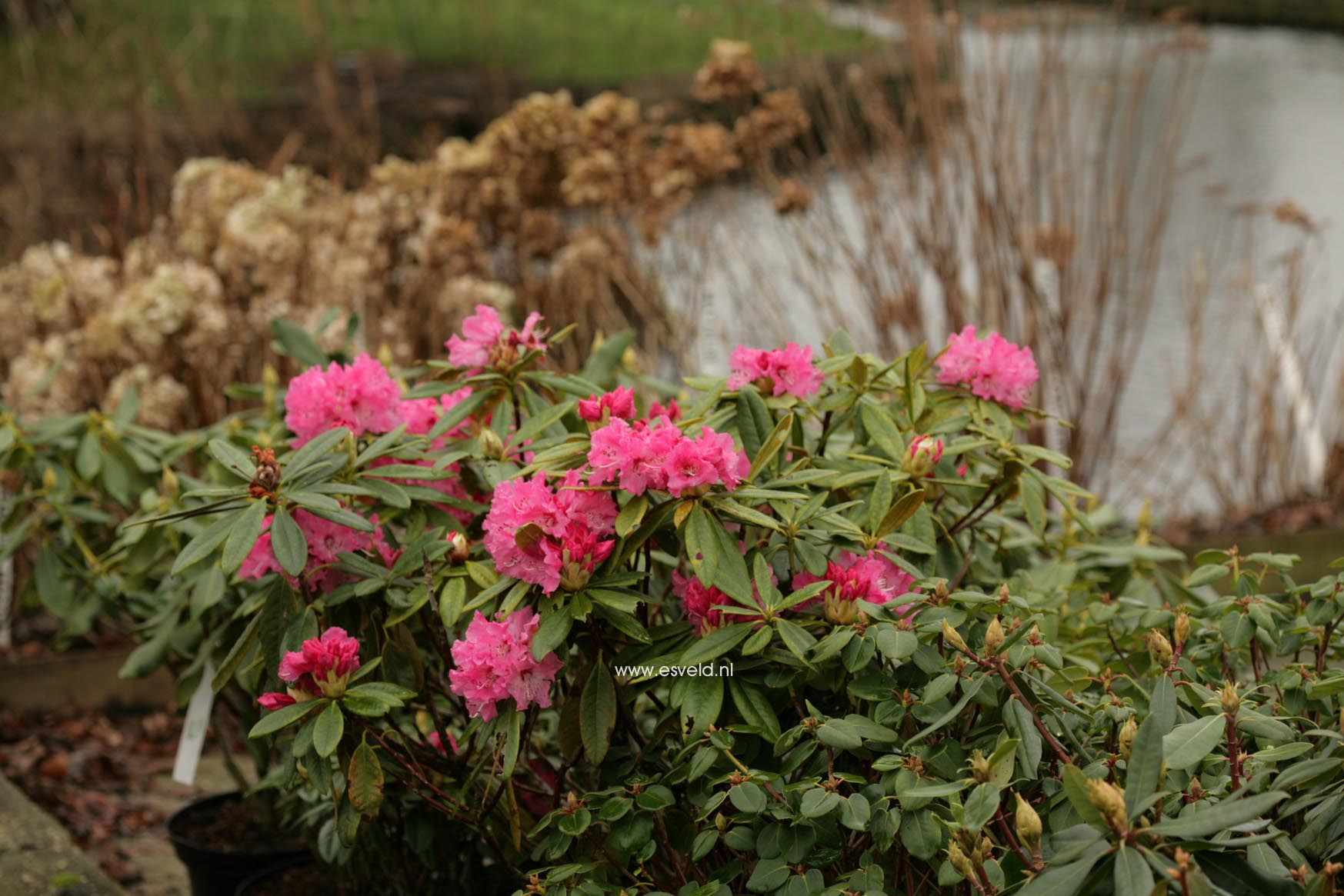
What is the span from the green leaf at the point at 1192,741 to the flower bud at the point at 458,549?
863 mm

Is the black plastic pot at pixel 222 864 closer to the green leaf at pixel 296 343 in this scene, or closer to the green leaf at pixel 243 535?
the green leaf at pixel 296 343

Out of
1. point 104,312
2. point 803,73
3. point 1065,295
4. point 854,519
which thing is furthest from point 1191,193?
point 854,519

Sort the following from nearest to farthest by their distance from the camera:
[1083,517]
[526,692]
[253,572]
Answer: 1. [526,692]
2. [253,572]
3. [1083,517]

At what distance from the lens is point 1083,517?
1.92 meters

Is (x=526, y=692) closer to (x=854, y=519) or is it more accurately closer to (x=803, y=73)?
(x=854, y=519)

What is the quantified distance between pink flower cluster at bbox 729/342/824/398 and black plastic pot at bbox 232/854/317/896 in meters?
1.16

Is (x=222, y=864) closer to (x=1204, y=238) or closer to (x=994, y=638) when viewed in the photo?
(x=994, y=638)

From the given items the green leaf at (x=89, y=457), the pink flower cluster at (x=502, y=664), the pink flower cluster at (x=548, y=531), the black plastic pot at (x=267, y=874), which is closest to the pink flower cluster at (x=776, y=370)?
the pink flower cluster at (x=548, y=531)

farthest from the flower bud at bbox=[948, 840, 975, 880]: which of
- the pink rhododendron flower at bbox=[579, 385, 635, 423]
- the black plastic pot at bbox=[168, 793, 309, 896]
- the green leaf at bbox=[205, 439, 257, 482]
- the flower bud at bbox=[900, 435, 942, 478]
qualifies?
the black plastic pot at bbox=[168, 793, 309, 896]

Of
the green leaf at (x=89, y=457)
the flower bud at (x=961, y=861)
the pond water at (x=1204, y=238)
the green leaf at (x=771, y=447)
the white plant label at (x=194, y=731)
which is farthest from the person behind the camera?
the pond water at (x=1204, y=238)

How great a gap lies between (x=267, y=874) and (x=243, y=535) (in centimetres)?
101

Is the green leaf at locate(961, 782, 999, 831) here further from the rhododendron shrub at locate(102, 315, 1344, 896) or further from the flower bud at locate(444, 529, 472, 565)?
the flower bud at locate(444, 529, 472, 565)

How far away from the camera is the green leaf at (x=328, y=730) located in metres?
1.47

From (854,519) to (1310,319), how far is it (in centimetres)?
599
